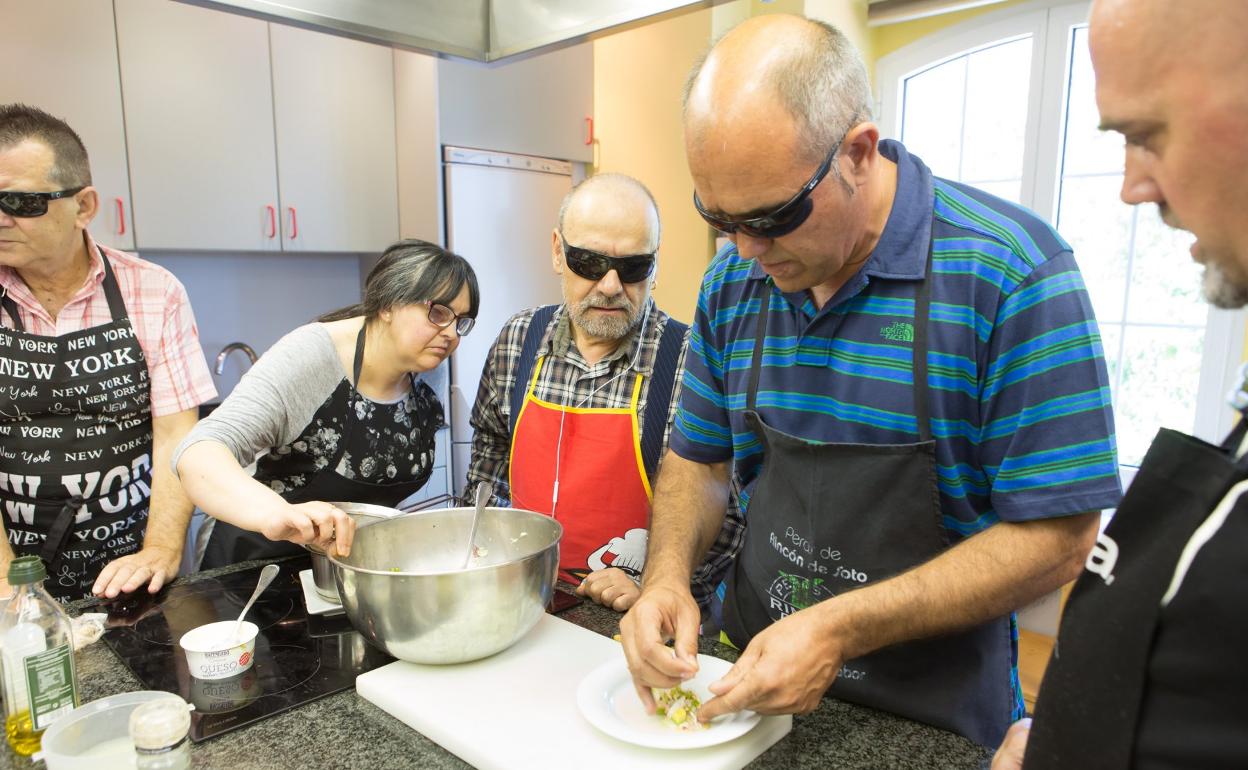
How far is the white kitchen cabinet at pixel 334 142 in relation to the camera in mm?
3348

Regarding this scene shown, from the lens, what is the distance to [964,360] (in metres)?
1.01

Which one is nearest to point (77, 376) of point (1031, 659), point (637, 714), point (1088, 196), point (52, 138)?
point (52, 138)

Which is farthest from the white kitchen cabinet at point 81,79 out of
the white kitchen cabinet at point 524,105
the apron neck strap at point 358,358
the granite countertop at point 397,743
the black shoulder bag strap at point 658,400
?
the granite countertop at point 397,743

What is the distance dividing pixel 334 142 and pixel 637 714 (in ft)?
10.6

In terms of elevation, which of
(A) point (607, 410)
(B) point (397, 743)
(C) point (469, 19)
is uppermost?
(C) point (469, 19)

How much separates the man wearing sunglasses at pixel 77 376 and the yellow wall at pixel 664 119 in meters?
2.32

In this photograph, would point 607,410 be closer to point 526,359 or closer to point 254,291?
point 526,359

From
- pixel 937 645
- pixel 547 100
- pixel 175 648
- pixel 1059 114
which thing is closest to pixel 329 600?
pixel 175 648

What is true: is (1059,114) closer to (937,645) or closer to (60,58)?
(937,645)

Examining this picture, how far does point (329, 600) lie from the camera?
1.28 m

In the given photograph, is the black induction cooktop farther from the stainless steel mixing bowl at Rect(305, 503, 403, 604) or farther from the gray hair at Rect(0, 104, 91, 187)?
the gray hair at Rect(0, 104, 91, 187)

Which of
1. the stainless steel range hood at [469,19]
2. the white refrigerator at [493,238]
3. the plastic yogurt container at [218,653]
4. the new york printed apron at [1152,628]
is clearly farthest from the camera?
the white refrigerator at [493,238]

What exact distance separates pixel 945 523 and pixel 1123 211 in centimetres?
287

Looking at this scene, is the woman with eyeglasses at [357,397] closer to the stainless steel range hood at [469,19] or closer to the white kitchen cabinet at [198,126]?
the stainless steel range hood at [469,19]
